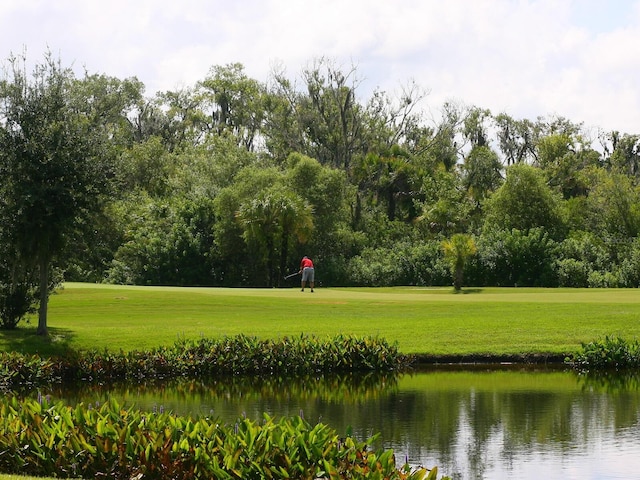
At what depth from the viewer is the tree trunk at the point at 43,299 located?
2835cm

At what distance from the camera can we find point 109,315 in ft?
113

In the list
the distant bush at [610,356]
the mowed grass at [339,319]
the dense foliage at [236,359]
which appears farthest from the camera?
the mowed grass at [339,319]

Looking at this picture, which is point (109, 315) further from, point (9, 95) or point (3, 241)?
point (9, 95)

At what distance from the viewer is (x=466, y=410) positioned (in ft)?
66.9

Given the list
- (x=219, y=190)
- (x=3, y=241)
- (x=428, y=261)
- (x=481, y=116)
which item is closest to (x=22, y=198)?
(x=3, y=241)

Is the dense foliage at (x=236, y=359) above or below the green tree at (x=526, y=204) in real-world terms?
below

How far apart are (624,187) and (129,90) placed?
5958 centimetres

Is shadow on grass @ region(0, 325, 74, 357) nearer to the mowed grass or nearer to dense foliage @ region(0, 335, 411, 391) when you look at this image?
the mowed grass

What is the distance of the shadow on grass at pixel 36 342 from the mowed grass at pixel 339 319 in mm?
27

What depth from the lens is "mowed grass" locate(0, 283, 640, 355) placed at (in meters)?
28.8

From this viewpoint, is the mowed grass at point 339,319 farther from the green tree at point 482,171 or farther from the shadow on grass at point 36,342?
the green tree at point 482,171

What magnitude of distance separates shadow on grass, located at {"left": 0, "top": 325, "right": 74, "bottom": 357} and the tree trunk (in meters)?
0.22

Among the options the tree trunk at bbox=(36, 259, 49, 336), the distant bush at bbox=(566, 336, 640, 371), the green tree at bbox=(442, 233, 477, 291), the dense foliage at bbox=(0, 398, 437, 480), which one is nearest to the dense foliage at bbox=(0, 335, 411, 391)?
the tree trunk at bbox=(36, 259, 49, 336)

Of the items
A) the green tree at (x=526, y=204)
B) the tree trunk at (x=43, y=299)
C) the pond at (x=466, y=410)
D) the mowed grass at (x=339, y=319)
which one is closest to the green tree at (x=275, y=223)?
the green tree at (x=526, y=204)
